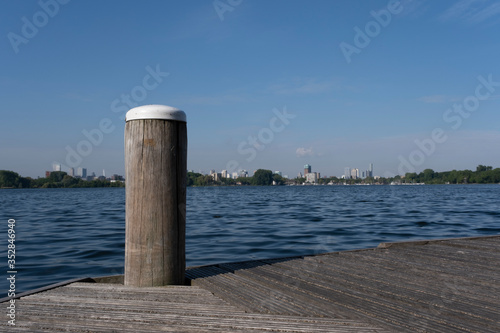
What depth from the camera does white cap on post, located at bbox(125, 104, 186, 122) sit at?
10.8 feet

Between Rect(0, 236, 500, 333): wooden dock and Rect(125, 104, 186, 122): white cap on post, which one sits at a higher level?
Rect(125, 104, 186, 122): white cap on post

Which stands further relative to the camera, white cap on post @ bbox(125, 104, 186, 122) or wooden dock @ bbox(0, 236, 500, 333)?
white cap on post @ bbox(125, 104, 186, 122)

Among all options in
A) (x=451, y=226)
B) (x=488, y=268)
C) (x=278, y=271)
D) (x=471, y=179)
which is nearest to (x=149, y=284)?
(x=278, y=271)

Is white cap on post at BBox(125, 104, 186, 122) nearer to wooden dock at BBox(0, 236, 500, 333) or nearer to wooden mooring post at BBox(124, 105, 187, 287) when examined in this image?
wooden mooring post at BBox(124, 105, 187, 287)

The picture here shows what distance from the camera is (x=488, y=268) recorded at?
409 centimetres

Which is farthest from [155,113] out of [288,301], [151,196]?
[288,301]

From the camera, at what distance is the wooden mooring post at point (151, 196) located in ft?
10.7

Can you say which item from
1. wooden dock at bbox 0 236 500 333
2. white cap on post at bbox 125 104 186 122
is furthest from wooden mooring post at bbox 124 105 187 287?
wooden dock at bbox 0 236 500 333

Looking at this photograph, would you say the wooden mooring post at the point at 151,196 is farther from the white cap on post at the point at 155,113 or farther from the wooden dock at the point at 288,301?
the wooden dock at the point at 288,301

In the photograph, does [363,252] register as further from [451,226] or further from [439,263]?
[451,226]

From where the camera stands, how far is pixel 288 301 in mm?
2846

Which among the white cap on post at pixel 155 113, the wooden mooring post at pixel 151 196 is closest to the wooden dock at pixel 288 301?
the wooden mooring post at pixel 151 196

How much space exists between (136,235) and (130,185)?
44cm

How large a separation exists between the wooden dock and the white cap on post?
1467mm
